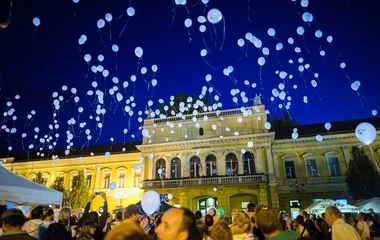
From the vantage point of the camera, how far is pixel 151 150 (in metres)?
28.3

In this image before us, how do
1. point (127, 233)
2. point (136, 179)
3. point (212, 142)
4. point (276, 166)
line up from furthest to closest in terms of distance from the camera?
1. point (136, 179)
2. point (212, 142)
3. point (276, 166)
4. point (127, 233)

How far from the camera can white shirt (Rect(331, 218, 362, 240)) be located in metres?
3.90

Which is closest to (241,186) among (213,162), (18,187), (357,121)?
(213,162)

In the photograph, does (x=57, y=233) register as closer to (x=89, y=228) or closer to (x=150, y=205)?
(x=89, y=228)

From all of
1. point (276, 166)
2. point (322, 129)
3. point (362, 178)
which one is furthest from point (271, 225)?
point (322, 129)

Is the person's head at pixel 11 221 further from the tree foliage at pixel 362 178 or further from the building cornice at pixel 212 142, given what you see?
the tree foliage at pixel 362 178

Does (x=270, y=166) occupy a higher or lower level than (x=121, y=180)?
higher

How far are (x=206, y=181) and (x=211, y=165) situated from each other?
6.77 feet

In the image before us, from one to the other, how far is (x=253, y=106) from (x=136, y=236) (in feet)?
88.1

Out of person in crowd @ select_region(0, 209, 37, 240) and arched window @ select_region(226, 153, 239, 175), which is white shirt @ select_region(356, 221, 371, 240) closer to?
person in crowd @ select_region(0, 209, 37, 240)

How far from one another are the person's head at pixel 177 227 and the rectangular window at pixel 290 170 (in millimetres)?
25452

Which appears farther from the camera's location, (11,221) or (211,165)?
(211,165)

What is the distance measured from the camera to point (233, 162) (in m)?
26.4

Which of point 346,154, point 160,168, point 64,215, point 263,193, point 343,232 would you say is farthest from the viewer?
point 160,168
